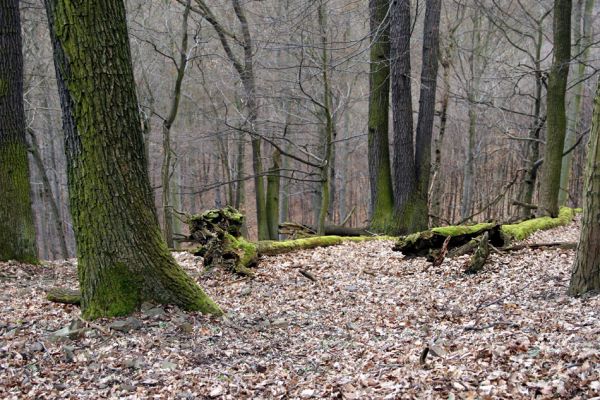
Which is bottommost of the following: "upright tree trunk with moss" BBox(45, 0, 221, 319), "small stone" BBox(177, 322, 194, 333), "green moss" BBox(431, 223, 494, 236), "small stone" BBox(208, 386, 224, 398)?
"small stone" BBox(208, 386, 224, 398)

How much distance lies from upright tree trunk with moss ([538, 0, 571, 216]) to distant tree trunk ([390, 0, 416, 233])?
273 cm

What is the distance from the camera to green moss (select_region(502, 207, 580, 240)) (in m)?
8.11

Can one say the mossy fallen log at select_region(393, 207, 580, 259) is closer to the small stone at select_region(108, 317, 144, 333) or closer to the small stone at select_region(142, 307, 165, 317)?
the small stone at select_region(142, 307, 165, 317)

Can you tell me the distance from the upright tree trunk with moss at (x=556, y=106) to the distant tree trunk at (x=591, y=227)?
519cm

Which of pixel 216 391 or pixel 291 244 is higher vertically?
pixel 291 244

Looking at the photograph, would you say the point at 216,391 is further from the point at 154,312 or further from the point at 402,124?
the point at 402,124

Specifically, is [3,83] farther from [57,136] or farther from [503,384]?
[57,136]

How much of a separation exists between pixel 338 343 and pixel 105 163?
107 inches

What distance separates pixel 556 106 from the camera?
965 cm

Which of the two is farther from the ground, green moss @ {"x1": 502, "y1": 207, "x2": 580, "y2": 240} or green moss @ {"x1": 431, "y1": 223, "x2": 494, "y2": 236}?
green moss @ {"x1": 431, "y1": 223, "x2": 494, "y2": 236}

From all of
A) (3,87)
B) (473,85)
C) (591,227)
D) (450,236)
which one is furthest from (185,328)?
(473,85)

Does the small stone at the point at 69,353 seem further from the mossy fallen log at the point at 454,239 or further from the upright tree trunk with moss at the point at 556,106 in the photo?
the upright tree trunk with moss at the point at 556,106

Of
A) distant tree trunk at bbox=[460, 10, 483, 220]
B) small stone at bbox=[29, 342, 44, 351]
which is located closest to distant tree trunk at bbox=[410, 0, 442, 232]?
distant tree trunk at bbox=[460, 10, 483, 220]

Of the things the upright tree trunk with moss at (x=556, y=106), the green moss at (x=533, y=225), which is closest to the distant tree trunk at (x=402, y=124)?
the green moss at (x=533, y=225)
